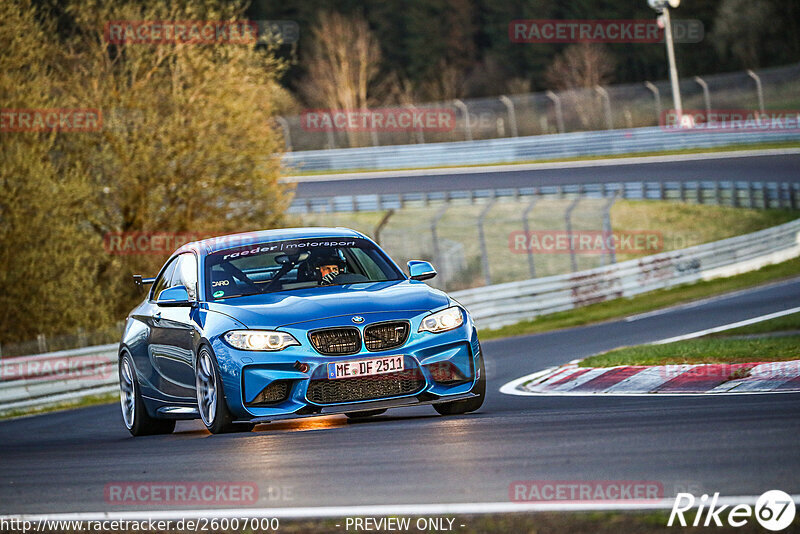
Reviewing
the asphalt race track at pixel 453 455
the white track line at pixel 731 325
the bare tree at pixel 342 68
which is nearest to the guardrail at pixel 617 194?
the white track line at pixel 731 325

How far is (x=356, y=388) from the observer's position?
28.5ft

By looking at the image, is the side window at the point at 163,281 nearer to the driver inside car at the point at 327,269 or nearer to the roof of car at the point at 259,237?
the roof of car at the point at 259,237

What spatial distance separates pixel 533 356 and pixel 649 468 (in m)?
11.5

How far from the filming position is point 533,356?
696 inches

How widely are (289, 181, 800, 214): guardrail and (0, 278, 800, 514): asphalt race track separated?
25550 mm

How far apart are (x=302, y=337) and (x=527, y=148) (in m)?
41.3


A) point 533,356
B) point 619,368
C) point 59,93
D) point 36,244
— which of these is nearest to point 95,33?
point 59,93

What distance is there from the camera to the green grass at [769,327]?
56.1 feet

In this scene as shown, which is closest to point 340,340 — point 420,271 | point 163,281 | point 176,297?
point 420,271

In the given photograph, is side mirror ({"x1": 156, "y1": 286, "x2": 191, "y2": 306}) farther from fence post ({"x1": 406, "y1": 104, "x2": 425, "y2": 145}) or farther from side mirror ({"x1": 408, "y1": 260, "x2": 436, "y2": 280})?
fence post ({"x1": 406, "y1": 104, "x2": 425, "y2": 145})

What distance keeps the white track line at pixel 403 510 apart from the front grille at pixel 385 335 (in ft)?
8.89

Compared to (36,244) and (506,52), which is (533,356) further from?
(506,52)

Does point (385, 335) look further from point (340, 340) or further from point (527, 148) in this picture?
point (527, 148)

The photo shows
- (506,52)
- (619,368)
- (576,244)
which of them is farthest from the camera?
(506,52)
